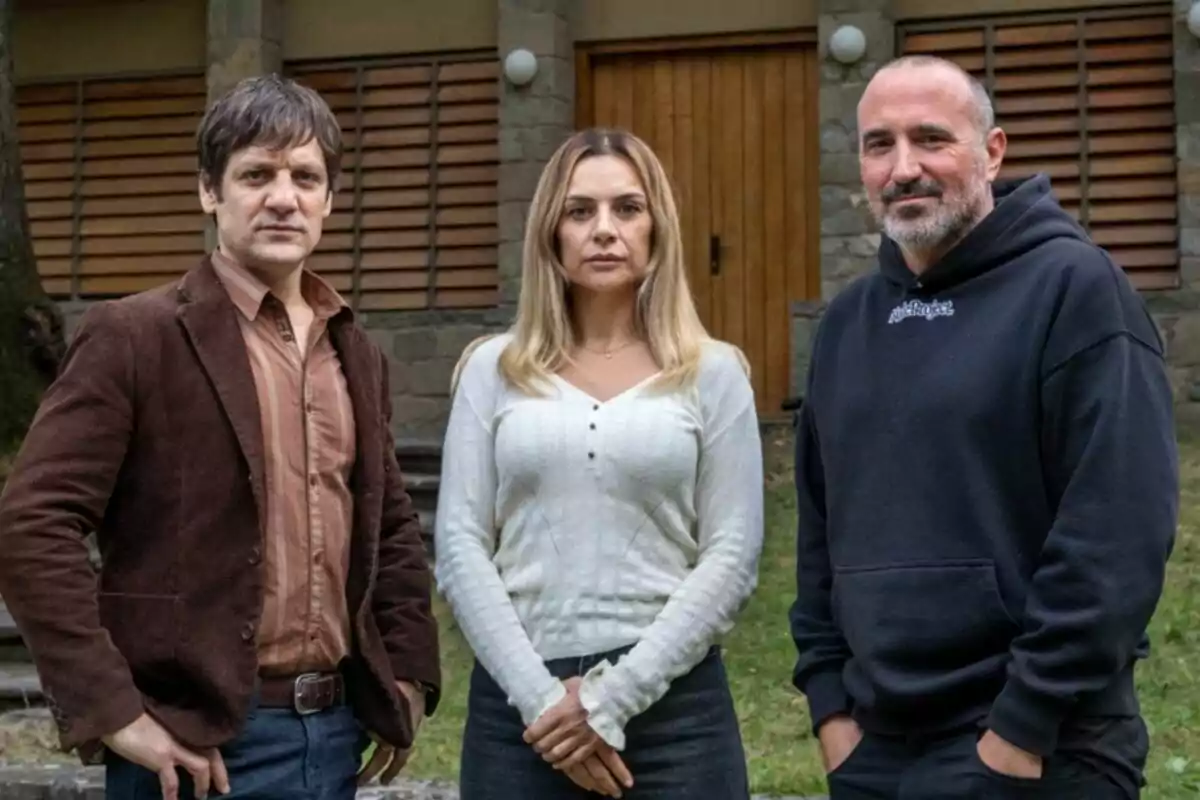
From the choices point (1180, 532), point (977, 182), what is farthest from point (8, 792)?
point (1180, 532)

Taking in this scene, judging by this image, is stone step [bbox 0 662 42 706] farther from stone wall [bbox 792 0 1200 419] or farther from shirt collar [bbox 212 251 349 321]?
stone wall [bbox 792 0 1200 419]

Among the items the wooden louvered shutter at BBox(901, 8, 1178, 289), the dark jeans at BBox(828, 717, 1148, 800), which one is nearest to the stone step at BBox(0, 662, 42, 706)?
the dark jeans at BBox(828, 717, 1148, 800)

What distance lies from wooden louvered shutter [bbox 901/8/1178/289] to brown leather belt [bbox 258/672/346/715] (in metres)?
7.27

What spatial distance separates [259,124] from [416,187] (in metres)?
7.93

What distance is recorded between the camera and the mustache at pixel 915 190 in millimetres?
2658

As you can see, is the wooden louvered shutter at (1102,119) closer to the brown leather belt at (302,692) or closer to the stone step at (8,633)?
the stone step at (8,633)

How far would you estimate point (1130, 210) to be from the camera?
9328 millimetres

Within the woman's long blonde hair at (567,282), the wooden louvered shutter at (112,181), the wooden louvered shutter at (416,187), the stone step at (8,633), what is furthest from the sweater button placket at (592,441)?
the wooden louvered shutter at (112,181)

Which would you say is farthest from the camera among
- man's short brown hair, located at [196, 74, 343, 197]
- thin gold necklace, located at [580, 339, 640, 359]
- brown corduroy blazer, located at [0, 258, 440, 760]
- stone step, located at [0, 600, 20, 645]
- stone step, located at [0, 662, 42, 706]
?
stone step, located at [0, 600, 20, 645]

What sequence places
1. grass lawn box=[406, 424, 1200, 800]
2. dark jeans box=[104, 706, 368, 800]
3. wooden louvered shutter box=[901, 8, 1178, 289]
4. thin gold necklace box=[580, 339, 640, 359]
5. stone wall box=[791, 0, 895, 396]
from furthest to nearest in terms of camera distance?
stone wall box=[791, 0, 895, 396] < wooden louvered shutter box=[901, 8, 1178, 289] < grass lawn box=[406, 424, 1200, 800] < thin gold necklace box=[580, 339, 640, 359] < dark jeans box=[104, 706, 368, 800]

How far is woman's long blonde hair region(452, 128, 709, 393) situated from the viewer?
10.1 ft

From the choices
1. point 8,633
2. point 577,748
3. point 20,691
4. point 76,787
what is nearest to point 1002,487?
point 577,748

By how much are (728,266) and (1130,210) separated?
2307 millimetres

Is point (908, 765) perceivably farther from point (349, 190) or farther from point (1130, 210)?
point (349, 190)
